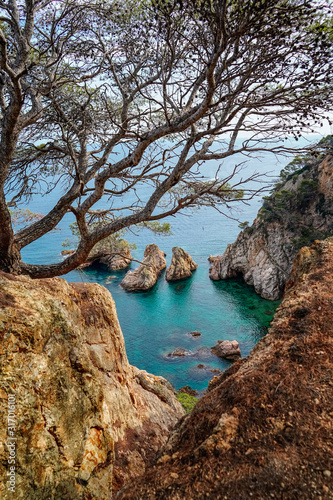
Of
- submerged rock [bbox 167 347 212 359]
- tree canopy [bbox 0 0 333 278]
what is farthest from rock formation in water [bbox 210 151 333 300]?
tree canopy [bbox 0 0 333 278]

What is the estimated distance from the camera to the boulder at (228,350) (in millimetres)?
19188

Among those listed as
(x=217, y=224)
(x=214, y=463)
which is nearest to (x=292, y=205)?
(x=217, y=224)

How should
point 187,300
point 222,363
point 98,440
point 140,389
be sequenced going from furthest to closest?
point 187,300
point 222,363
point 140,389
point 98,440

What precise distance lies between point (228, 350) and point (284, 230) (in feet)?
45.9

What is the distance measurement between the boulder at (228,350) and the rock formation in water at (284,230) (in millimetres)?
8558

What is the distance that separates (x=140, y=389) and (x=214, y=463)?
5795 mm

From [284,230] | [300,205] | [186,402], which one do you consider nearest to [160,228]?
[284,230]

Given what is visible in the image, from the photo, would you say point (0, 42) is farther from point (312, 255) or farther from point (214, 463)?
point (312, 255)

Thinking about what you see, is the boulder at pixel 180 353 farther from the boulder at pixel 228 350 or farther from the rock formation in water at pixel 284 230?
the rock formation in water at pixel 284 230

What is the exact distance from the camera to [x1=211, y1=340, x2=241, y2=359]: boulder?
19188 mm

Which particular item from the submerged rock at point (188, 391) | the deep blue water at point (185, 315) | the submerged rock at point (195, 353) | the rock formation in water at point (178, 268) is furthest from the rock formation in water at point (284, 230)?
the submerged rock at point (188, 391)

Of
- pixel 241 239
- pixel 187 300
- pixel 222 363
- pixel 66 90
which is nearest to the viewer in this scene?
pixel 66 90

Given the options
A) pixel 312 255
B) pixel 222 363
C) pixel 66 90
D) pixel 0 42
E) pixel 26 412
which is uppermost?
pixel 66 90

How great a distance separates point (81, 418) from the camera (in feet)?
10.5
